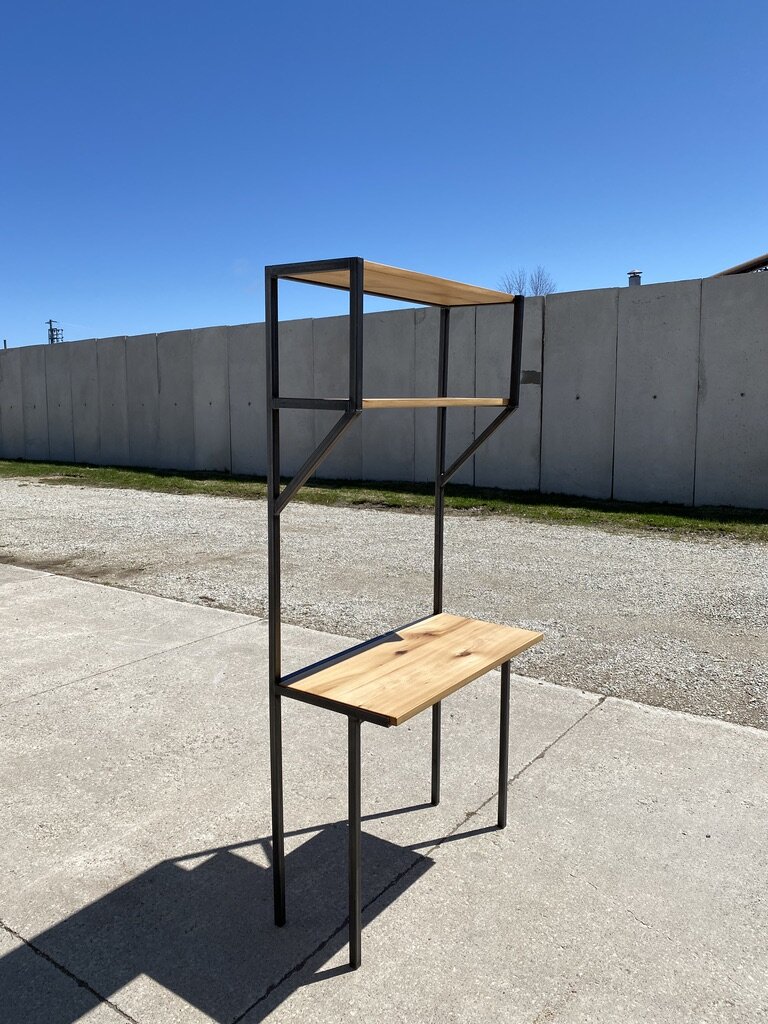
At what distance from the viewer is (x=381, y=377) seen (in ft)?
42.1

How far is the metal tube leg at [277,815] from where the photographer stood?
2146 mm

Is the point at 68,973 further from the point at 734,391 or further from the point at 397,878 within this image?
the point at 734,391

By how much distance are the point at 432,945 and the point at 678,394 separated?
9.28m

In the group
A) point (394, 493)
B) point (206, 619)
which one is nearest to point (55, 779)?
point (206, 619)

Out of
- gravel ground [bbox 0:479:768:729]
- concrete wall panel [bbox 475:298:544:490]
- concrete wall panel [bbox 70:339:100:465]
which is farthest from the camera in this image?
concrete wall panel [bbox 70:339:100:465]

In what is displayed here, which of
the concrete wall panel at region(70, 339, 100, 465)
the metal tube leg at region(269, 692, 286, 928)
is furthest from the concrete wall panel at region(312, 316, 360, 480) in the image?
the metal tube leg at region(269, 692, 286, 928)

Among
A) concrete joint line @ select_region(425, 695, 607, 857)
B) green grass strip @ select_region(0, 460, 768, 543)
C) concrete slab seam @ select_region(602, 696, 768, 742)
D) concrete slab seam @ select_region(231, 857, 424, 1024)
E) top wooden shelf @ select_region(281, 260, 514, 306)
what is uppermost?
top wooden shelf @ select_region(281, 260, 514, 306)

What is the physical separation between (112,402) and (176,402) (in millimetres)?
2048

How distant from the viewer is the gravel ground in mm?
4133

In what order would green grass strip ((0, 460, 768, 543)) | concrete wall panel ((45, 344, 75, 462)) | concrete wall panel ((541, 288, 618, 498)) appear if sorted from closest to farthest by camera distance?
green grass strip ((0, 460, 768, 543)) < concrete wall panel ((541, 288, 618, 498)) < concrete wall panel ((45, 344, 75, 462))

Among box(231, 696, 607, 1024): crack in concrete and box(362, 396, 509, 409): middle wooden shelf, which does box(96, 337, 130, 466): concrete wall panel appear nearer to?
box(231, 696, 607, 1024): crack in concrete

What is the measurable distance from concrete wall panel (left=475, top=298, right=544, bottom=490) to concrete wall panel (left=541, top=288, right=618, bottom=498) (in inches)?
5.6

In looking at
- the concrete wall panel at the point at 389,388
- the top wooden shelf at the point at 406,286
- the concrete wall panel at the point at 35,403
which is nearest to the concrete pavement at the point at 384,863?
the top wooden shelf at the point at 406,286

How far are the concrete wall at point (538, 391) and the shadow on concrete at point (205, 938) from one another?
723cm
